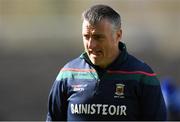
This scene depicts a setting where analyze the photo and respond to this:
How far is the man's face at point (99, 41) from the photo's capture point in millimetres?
4191

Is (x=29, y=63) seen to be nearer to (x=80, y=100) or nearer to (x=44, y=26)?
(x=44, y=26)

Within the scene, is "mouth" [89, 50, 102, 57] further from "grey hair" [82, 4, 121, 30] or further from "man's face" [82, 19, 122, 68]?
"grey hair" [82, 4, 121, 30]

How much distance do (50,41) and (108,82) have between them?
546 inches

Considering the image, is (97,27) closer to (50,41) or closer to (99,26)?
(99,26)

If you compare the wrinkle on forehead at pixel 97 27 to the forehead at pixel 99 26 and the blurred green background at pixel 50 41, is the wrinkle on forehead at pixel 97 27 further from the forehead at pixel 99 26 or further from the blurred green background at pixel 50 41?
the blurred green background at pixel 50 41

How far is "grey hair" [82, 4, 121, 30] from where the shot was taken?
13.8 feet

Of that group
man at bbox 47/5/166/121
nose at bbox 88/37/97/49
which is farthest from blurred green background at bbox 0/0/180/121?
nose at bbox 88/37/97/49

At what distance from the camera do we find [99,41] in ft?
13.8

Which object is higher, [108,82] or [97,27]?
[97,27]

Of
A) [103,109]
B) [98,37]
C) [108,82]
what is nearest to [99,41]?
[98,37]

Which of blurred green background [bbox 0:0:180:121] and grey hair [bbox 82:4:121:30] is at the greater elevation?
grey hair [bbox 82:4:121:30]

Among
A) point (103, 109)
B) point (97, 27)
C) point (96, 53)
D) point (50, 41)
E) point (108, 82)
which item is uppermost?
point (97, 27)

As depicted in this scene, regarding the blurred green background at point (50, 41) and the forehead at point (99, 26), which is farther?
the blurred green background at point (50, 41)

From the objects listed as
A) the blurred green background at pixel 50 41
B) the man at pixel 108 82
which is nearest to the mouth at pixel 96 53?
the man at pixel 108 82
